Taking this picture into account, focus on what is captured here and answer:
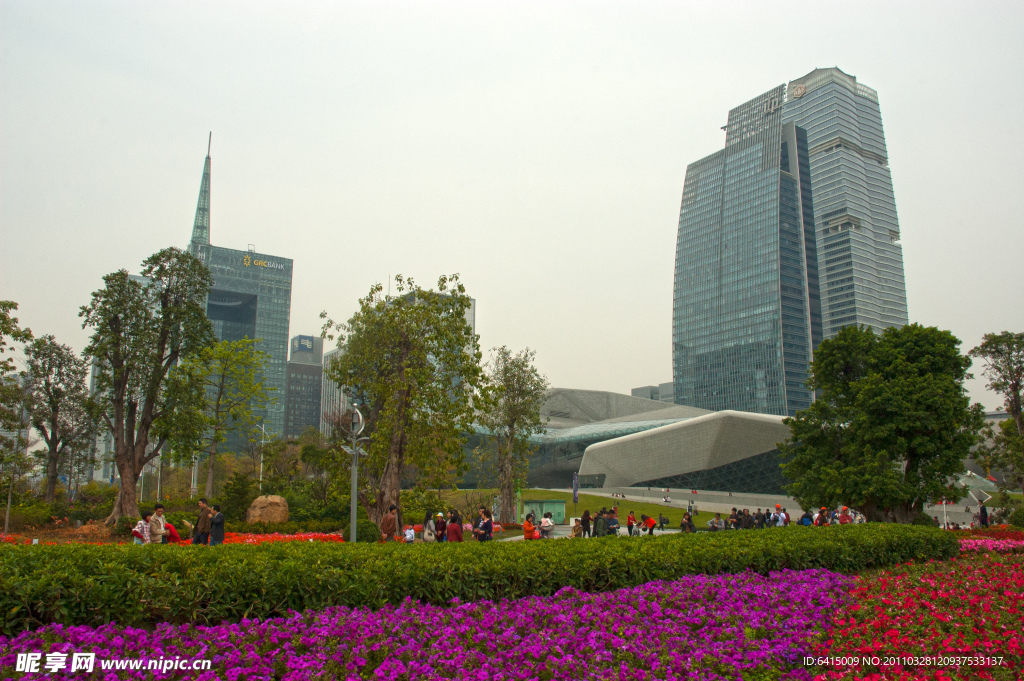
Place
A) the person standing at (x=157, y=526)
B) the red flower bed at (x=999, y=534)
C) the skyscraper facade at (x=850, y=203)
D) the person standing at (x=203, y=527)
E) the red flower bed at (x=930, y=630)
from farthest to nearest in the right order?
1. the skyscraper facade at (x=850, y=203)
2. the red flower bed at (x=999, y=534)
3. the person standing at (x=203, y=527)
4. the person standing at (x=157, y=526)
5. the red flower bed at (x=930, y=630)

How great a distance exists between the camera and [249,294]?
162375 millimetres

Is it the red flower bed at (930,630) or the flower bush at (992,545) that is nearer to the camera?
the red flower bed at (930,630)

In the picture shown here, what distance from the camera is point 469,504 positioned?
39969 mm

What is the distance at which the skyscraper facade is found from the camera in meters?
150

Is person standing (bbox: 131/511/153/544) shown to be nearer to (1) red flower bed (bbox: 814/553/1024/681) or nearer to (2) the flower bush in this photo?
(1) red flower bed (bbox: 814/553/1024/681)

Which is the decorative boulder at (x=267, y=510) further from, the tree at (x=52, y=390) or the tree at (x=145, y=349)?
the tree at (x=52, y=390)

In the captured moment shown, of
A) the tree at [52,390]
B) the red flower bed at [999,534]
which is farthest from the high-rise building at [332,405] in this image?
the red flower bed at [999,534]

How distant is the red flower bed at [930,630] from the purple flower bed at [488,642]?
1.62 feet

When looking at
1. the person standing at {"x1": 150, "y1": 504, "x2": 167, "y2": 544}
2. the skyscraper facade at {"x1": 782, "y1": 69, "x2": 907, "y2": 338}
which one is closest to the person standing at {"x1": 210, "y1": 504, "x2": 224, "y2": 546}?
the person standing at {"x1": 150, "y1": 504, "x2": 167, "y2": 544}

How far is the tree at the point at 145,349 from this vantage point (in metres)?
27.0

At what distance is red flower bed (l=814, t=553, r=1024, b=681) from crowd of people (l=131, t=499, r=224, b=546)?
42.1 ft

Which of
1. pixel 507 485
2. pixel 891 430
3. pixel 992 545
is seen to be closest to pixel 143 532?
pixel 992 545

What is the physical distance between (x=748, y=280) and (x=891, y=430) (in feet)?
400

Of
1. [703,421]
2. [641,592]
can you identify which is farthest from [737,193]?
[641,592]
